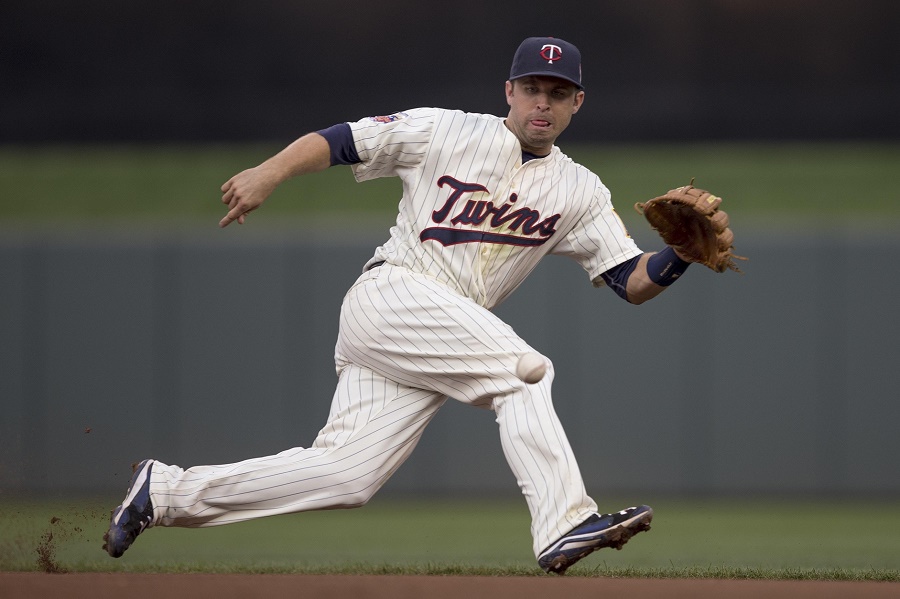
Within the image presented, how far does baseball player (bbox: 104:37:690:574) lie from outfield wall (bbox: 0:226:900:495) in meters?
3.90

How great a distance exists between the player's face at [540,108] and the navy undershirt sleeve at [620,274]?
0.40 metres

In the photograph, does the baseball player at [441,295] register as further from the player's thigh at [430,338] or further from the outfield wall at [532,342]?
the outfield wall at [532,342]

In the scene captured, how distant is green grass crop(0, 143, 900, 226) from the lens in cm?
834

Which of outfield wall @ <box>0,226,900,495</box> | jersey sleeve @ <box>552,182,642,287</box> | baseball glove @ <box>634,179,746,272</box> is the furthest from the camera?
outfield wall @ <box>0,226,900,495</box>

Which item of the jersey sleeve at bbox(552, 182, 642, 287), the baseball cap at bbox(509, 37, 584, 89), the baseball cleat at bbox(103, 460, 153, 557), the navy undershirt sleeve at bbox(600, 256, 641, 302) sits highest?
the baseball cap at bbox(509, 37, 584, 89)

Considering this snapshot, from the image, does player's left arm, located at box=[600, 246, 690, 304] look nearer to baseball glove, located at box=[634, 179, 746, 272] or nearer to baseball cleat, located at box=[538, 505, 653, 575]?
baseball glove, located at box=[634, 179, 746, 272]

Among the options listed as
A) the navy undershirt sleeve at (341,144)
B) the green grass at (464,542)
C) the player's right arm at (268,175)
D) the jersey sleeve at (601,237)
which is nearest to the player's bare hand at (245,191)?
the player's right arm at (268,175)

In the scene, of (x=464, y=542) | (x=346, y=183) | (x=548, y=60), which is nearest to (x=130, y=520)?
(x=548, y=60)

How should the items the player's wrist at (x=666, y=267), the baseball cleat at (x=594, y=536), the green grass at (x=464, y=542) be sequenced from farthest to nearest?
the green grass at (x=464, y=542) < the player's wrist at (x=666, y=267) < the baseball cleat at (x=594, y=536)

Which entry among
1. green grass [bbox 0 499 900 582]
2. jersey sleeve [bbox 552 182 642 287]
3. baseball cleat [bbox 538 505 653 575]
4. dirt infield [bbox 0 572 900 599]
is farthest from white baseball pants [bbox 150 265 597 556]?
green grass [bbox 0 499 900 582]

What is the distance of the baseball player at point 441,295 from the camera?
2.92 m

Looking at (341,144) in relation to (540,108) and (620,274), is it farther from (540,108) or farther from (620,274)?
(620,274)

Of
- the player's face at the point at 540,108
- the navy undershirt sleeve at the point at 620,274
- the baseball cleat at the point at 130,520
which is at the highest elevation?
the player's face at the point at 540,108

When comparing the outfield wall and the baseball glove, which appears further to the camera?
the outfield wall
